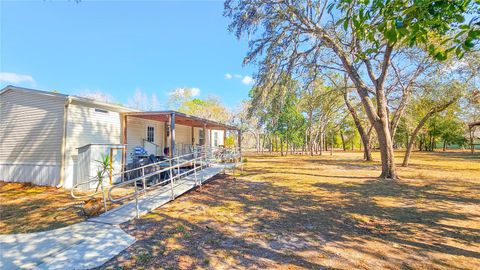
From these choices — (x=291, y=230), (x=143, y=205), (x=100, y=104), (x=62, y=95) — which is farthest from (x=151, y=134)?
(x=291, y=230)

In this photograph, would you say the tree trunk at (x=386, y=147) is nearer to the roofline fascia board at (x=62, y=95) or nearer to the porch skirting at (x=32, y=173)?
the roofline fascia board at (x=62, y=95)

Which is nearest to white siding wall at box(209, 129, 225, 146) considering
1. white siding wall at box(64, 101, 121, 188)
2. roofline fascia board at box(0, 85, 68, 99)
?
white siding wall at box(64, 101, 121, 188)

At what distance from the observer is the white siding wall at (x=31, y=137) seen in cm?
914

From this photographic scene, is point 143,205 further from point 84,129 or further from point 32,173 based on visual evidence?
point 32,173

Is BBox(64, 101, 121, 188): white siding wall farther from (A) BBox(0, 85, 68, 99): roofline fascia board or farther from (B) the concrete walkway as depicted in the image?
(B) the concrete walkway

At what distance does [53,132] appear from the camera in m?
9.23

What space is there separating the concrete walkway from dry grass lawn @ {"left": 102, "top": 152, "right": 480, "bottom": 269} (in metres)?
0.28

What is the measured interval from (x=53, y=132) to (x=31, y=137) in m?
1.35

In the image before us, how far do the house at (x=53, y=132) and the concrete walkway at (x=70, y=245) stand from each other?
15.9 ft

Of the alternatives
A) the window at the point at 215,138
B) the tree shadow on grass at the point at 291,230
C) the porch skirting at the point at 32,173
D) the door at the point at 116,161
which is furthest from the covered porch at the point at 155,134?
the window at the point at 215,138

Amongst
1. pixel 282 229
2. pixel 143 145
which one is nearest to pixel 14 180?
pixel 143 145

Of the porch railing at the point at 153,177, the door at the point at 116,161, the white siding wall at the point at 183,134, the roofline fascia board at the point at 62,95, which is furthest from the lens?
the white siding wall at the point at 183,134

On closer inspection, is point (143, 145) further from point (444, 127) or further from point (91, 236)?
point (444, 127)

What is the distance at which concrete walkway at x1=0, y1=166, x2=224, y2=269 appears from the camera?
3.38m
